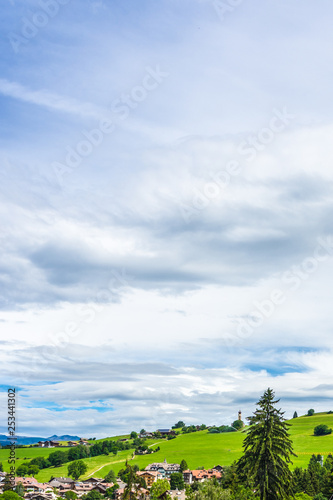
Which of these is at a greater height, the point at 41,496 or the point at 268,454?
the point at 268,454

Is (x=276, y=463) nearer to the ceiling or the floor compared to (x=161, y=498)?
nearer to the ceiling

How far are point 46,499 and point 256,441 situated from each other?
526 ft

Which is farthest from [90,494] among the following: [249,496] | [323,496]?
[249,496]

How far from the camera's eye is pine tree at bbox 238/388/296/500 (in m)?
44.5

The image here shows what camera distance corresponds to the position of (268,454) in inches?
1762

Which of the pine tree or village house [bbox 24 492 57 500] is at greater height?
the pine tree

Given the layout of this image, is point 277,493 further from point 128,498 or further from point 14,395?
point 14,395

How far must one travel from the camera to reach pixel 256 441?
45.2 meters

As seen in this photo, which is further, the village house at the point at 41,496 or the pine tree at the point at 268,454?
the village house at the point at 41,496

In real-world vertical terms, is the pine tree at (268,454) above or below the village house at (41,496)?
above

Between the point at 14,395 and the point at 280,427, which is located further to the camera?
the point at 14,395

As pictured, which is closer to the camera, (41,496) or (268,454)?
(268,454)

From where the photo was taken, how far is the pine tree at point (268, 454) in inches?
1753

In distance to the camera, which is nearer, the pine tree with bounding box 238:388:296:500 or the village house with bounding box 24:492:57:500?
the pine tree with bounding box 238:388:296:500
